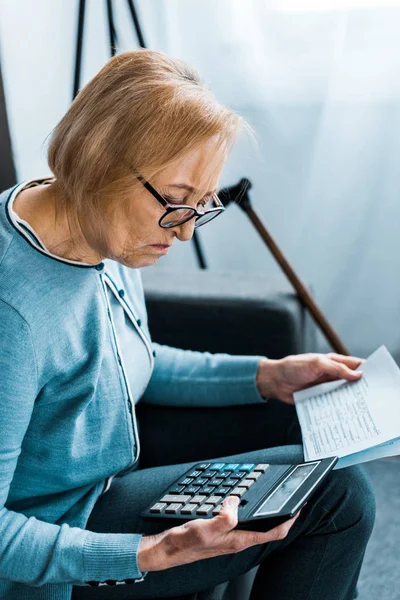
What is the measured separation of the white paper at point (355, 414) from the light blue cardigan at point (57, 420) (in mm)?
252

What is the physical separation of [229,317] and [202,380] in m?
0.16

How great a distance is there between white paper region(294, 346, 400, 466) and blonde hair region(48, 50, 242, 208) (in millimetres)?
405

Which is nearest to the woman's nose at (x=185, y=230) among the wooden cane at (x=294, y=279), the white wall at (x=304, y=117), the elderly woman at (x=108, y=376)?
the elderly woman at (x=108, y=376)

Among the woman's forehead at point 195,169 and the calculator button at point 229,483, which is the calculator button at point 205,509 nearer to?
the calculator button at point 229,483

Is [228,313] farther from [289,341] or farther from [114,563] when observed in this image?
[114,563]

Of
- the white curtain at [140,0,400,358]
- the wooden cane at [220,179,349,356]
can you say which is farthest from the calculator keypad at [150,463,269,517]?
the white curtain at [140,0,400,358]

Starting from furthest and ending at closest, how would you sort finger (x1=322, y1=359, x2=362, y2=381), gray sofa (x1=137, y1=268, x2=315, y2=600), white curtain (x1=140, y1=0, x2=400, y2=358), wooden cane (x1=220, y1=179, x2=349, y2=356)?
white curtain (x1=140, y1=0, x2=400, y2=358) < wooden cane (x1=220, y1=179, x2=349, y2=356) < gray sofa (x1=137, y1=268, x2=315, y2=600) < finger (x1=322, y1=359, x2=362, y2=381)

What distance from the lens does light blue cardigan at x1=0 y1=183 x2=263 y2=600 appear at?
86 centimetres

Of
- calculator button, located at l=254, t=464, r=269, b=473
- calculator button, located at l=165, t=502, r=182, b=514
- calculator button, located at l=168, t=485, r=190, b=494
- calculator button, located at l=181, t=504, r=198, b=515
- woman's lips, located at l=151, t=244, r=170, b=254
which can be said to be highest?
woman's lips, located at l=151, t=244, r=170, b=254

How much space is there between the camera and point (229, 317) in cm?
135

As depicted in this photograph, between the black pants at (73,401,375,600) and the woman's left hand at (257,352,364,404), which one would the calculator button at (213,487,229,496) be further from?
the woman's left hand at (257,352,364,404)

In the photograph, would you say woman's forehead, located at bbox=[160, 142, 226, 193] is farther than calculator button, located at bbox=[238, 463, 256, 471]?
No

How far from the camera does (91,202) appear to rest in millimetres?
881

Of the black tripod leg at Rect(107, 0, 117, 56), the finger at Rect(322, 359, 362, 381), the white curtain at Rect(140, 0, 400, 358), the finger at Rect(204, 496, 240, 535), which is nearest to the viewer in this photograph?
the finger at Rect(204, 496, 240, 535)
